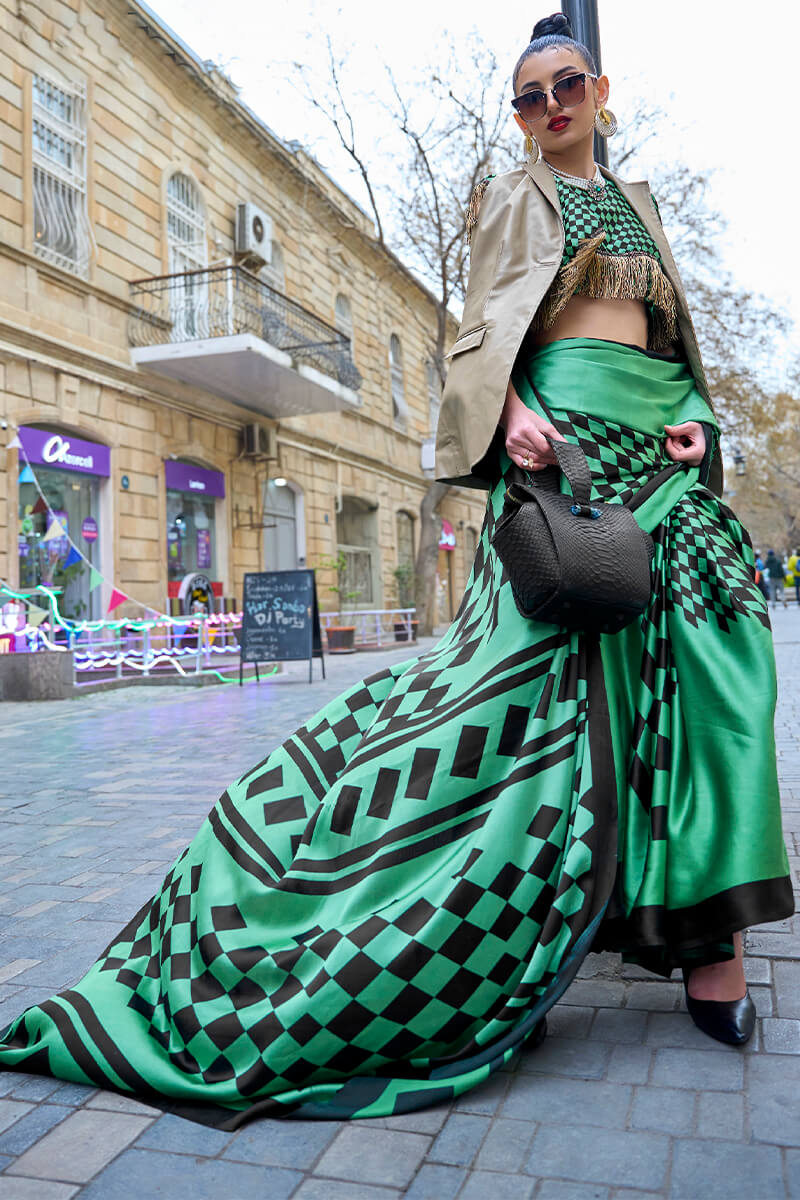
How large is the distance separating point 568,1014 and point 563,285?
1516mm

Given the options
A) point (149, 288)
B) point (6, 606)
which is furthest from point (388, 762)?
point (149, 288)

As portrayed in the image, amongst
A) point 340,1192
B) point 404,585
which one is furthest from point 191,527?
point 340,1192

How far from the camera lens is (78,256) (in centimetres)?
1358

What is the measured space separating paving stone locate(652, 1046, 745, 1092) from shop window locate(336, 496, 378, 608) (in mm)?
19971

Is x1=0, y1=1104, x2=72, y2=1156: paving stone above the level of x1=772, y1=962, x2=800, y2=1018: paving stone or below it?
below

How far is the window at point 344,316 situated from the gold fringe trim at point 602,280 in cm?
2075

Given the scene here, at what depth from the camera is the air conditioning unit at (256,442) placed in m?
17.3

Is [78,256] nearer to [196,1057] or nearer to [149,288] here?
[149,288]

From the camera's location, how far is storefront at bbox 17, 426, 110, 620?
12117 millimetres

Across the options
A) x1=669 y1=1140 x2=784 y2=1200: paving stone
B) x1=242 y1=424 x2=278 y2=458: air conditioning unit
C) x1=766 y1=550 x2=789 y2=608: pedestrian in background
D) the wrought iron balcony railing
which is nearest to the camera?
x1=669 y1=1140 x2=784 y2=1200: paving stone

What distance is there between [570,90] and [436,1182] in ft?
7.02

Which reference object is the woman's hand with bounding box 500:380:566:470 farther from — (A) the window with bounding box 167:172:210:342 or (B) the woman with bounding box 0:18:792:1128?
(A) the window with bounding box 167:172:210:342

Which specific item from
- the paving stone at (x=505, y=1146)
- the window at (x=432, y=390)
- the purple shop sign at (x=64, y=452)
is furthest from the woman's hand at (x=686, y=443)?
the window at (x=432, y=390)

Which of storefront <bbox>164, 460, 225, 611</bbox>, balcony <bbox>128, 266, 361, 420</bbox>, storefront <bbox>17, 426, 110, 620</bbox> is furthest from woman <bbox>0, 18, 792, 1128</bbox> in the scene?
storefront <bbox>164, 460, 225, 611</bbox>
